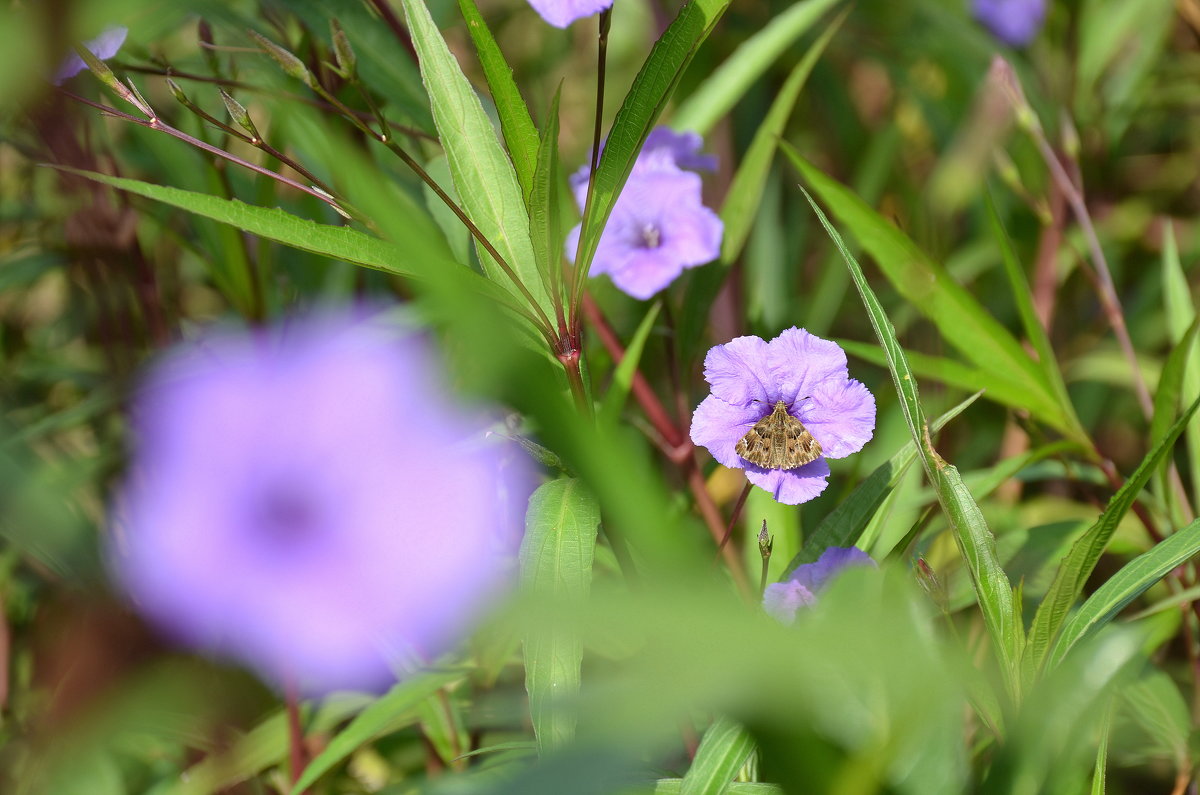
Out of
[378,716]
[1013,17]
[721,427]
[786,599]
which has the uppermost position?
[1013,17]

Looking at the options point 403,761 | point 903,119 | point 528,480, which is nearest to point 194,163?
point 528,480

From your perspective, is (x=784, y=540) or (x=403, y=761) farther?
(x=403, y=761)

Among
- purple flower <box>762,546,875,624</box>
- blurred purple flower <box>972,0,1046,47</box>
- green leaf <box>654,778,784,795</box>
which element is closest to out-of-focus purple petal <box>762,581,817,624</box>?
purple flower <box>762,546,875,624</box>

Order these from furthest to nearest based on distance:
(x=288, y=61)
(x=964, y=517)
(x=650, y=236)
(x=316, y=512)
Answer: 1. (x=650, y=236)
2. (x=288, y=61)
3. (x=964, y=517)
4. (x=316, y=512)

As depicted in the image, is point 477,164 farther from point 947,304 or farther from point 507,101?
point 947,304

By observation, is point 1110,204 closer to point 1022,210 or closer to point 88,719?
point 1022,210

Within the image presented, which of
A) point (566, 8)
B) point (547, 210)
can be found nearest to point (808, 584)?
point (547, 210)
